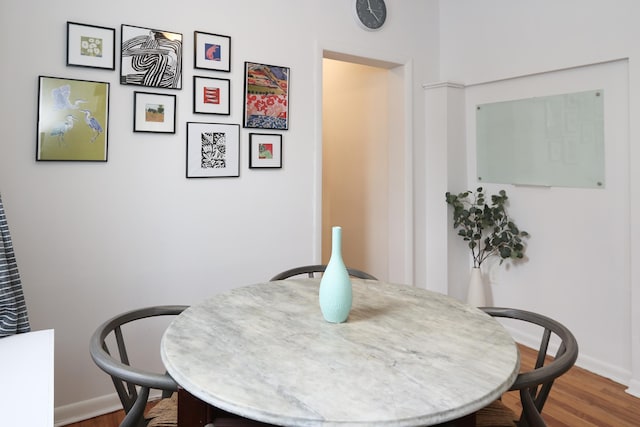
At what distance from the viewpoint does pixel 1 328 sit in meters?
1.72

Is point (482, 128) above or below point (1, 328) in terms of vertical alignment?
above

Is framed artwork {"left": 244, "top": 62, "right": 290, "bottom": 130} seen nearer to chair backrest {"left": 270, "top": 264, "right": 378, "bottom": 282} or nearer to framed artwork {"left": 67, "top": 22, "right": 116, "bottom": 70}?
framed artwork {"left": 67, "top": 22, "right": 116, "bottom": 70}

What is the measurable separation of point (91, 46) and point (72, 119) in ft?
1.32

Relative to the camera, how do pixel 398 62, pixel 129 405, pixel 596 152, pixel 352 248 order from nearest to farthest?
pixel 129 405 → pixel 596 152 → pixel 398 62 → pixel 352 248

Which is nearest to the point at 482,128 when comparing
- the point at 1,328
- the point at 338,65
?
the point at 338,65

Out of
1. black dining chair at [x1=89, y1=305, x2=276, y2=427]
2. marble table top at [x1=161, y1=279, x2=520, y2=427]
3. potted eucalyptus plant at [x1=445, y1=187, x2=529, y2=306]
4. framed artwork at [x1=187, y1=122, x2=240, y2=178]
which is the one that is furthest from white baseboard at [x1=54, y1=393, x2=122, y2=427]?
potted eucalyptus plant at [x1=445, y1=187, x2=529, y2=306]

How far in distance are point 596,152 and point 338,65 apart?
2.61m

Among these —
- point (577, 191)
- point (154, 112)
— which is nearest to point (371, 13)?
point (154, 112)

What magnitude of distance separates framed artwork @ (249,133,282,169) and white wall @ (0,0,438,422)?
1.9 inches

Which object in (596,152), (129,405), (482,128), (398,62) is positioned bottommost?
(129,405)

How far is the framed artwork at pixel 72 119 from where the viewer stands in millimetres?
2146

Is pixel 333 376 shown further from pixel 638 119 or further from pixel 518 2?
pixel 518 2

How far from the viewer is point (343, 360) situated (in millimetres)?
1168

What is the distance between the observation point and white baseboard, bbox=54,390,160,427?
2244 millimetres
